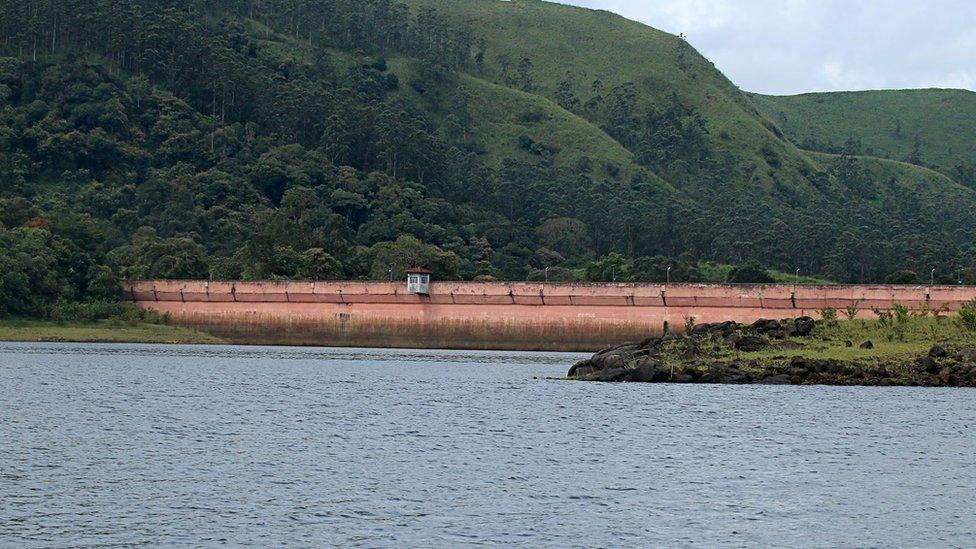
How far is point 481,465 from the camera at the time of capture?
43.7 metres

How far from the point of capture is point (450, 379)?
84312 mm

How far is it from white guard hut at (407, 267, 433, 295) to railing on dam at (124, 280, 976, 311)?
0.66 m

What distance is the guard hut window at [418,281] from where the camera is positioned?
12725 centimetres

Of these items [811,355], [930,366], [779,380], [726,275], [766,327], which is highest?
[726,275]

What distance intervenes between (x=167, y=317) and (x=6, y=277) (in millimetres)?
16392

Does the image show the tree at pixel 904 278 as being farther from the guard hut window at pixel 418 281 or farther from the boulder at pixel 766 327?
the boulder at pixel 766 327

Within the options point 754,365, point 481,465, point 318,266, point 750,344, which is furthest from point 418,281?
point 481,465

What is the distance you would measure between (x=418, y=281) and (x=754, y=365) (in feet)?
180

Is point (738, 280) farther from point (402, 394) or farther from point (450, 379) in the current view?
point (402, 394)

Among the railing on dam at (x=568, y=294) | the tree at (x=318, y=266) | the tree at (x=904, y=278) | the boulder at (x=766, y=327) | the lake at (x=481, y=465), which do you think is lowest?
the lake at (x=481, y=465)

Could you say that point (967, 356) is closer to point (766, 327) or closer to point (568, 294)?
point (766, 327)

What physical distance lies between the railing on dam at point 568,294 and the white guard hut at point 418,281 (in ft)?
2.18

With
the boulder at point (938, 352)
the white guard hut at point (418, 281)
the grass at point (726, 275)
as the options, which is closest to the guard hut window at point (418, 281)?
the white guard hut at point (418, 281)

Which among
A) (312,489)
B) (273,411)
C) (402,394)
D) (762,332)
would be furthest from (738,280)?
(312,489)
